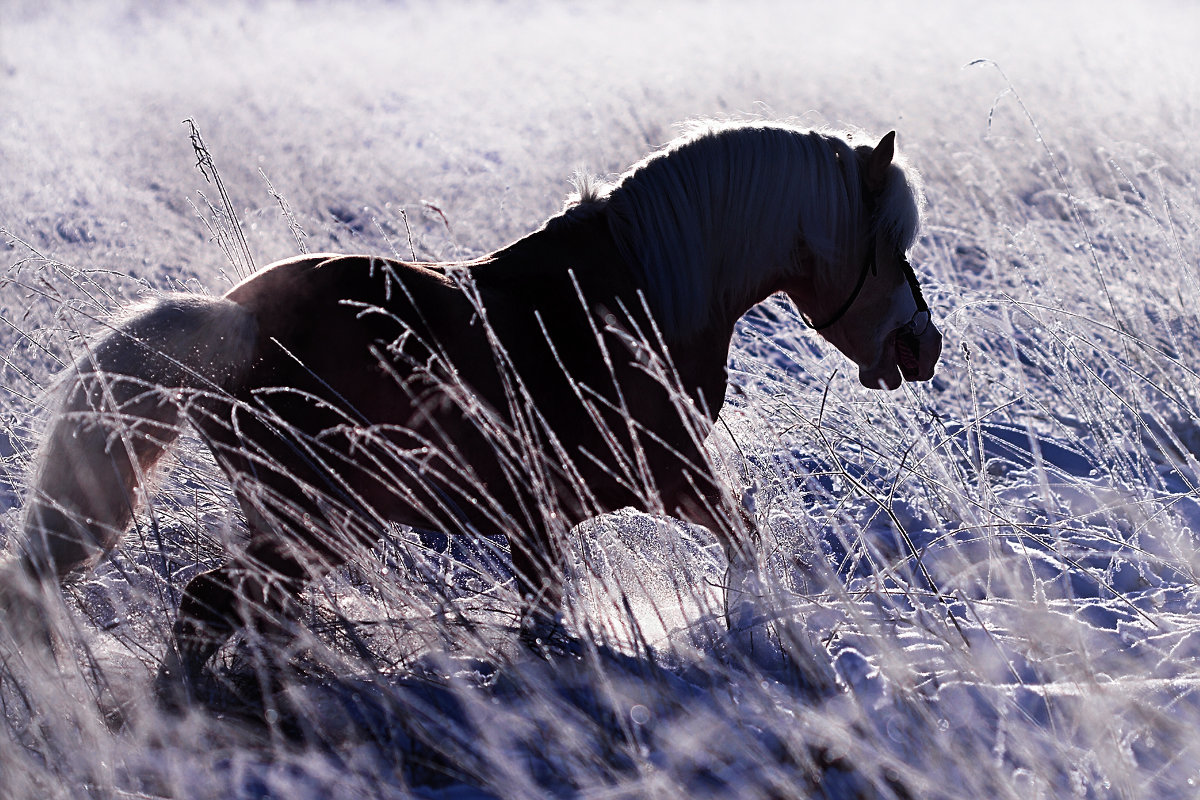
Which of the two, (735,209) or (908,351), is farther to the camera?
(908,351)

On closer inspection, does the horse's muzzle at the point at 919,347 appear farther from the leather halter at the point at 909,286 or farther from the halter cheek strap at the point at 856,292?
the halter cheek strap at the point at 856,292

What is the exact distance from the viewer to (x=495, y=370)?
92.5 inches

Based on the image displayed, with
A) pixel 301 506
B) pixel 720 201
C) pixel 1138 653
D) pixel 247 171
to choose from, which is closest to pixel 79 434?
pixel 301 506

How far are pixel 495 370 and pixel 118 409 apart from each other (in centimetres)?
79

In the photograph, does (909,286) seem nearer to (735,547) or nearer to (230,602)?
(735,547)

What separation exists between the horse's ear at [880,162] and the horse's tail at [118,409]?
1.63m

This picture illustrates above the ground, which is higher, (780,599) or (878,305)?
(878,305)

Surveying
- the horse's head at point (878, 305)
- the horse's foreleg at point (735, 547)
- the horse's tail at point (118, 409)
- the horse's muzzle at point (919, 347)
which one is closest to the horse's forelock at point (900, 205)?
the horse's head at point (878, 305)

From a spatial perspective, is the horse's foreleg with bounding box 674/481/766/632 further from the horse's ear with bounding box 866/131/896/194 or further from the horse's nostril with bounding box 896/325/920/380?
the horse's ear with bounding box 866/131/896/194

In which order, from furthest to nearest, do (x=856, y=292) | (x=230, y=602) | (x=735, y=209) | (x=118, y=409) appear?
(x=856, y=292), (x=735, y=209), (x=230, y=602), (x=118, y=409)

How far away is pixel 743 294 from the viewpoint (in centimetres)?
280

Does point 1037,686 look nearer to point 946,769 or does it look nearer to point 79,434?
point 946,769

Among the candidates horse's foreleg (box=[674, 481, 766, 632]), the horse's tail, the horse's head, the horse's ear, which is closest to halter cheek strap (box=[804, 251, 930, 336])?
the horse's head

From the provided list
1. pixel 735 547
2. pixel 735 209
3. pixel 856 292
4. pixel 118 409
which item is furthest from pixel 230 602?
pixel 856 292
